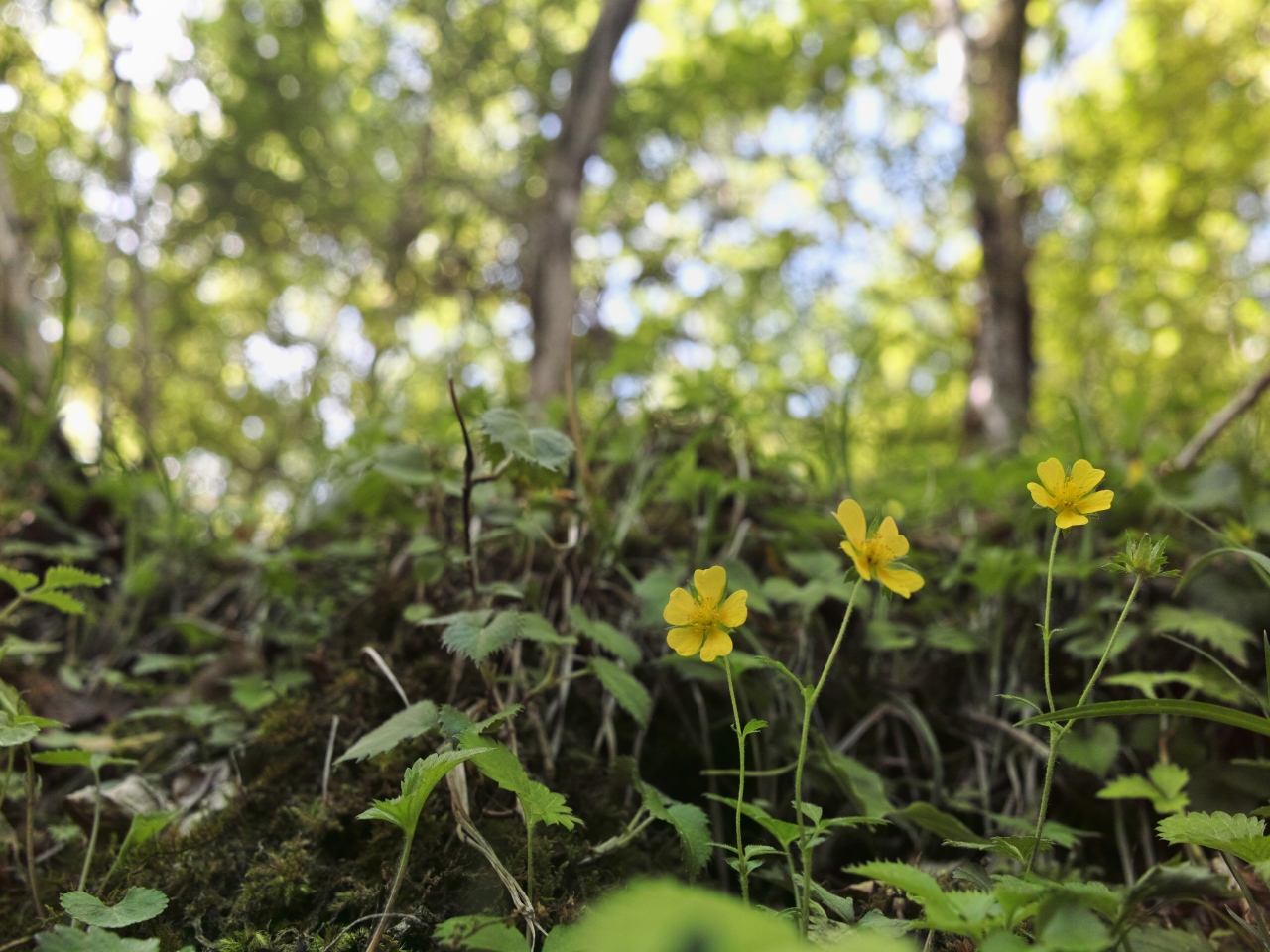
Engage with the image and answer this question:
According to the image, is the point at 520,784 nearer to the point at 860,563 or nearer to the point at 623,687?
the point at 623,687

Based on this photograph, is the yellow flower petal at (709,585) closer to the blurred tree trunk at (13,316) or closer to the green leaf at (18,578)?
the green leaf at (18,578)

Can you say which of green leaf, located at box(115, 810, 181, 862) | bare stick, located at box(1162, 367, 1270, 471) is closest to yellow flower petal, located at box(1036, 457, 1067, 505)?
bare stick, located at box(1162, 367, 1270, 471)

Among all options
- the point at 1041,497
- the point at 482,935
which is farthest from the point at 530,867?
the point at 1041,497

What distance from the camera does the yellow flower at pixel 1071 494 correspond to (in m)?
0.89

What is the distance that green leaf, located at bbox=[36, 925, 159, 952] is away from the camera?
2.36 ft

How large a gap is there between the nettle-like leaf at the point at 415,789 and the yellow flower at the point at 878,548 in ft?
1.62

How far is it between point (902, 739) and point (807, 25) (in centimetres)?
738

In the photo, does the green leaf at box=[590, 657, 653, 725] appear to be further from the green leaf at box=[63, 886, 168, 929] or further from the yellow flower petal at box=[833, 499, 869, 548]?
the green leaf at box=[63, 886, 168, 929]

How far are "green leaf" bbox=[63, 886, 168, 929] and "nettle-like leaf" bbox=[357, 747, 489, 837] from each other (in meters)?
0.29

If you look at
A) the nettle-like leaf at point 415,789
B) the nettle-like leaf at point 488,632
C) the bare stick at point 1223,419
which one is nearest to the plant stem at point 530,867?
the nettle-like leaf at point 415,789

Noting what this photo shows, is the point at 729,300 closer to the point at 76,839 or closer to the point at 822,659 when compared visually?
the point at 822,659

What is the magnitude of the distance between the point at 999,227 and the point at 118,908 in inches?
236

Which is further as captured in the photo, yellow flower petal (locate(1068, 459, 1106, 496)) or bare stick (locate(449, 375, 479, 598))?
bare stick (locate(449, 375, 479, 598))

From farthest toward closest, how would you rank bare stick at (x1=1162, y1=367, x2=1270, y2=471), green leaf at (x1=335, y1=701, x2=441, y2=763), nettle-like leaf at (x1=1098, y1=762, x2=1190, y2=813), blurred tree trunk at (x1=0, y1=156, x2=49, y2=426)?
blurred tree trunk at (x1=0, y1=156, x2=49, y2=426) < bare stick at (x1=1162, y1=367, x2=1270, y2=471) < nettle-like leaf at (x1=1098, y1=762, x2=1190, y2=813) < green leaf at (x1=335, y1=701, x2=441, y2=763)
